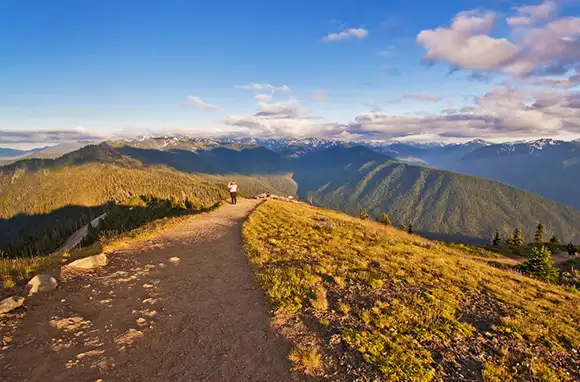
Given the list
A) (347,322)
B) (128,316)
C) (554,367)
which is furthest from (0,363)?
(554,367)

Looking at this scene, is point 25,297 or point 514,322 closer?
point 25,297

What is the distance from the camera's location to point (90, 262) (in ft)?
52.2

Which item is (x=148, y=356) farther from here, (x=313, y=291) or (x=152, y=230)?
(x=152, y=230)

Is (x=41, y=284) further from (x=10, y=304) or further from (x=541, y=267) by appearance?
(x=541, y=267)

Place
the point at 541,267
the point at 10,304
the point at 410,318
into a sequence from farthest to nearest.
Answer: the point at 541,267, the point at 410,318, the point at 10,304

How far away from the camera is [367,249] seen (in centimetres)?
2469

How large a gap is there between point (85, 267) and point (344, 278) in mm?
14866

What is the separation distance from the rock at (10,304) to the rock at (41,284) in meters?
1.05

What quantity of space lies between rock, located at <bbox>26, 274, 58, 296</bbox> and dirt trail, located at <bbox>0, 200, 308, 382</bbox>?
51cm

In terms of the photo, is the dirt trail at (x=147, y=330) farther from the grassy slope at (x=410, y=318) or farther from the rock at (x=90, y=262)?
the grassy slope at (x=410, y=318)

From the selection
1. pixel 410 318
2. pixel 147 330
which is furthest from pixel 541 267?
pixel 147 330

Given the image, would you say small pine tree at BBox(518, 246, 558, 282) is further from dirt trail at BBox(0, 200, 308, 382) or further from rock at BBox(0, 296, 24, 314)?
rock at BBox(0, 296, 24, 314)

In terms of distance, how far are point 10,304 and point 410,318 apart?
1654 cm

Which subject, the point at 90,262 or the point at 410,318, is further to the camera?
the point at 90,262
